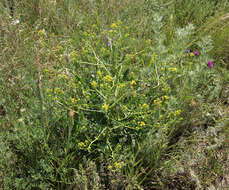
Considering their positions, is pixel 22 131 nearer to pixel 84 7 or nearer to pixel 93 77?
pixel 93 77

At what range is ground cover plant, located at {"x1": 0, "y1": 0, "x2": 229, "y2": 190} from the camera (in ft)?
5.59

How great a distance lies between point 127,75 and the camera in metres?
2.09

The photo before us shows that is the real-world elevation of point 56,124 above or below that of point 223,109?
above

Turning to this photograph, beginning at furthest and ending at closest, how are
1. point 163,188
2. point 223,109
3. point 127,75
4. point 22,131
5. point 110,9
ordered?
point 110,9 < point 223,109 < point 127,75 < point 163,188 < point 22,131

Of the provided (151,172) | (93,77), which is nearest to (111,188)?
(151,172)

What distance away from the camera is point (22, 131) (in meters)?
1.75

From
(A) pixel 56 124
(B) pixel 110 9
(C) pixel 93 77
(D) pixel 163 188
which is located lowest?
(D) pixel 163 188

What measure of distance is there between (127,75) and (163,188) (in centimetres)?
96

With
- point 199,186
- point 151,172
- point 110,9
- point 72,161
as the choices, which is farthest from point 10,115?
point 110,9

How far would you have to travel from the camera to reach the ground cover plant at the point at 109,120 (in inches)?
67.1

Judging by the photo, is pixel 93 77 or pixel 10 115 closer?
pixel 10 115

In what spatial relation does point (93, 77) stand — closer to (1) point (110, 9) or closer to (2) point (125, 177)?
(2) point (125, 177)

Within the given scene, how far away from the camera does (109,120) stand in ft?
5.95

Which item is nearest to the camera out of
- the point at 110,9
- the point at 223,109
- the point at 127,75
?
the point at 127,75
